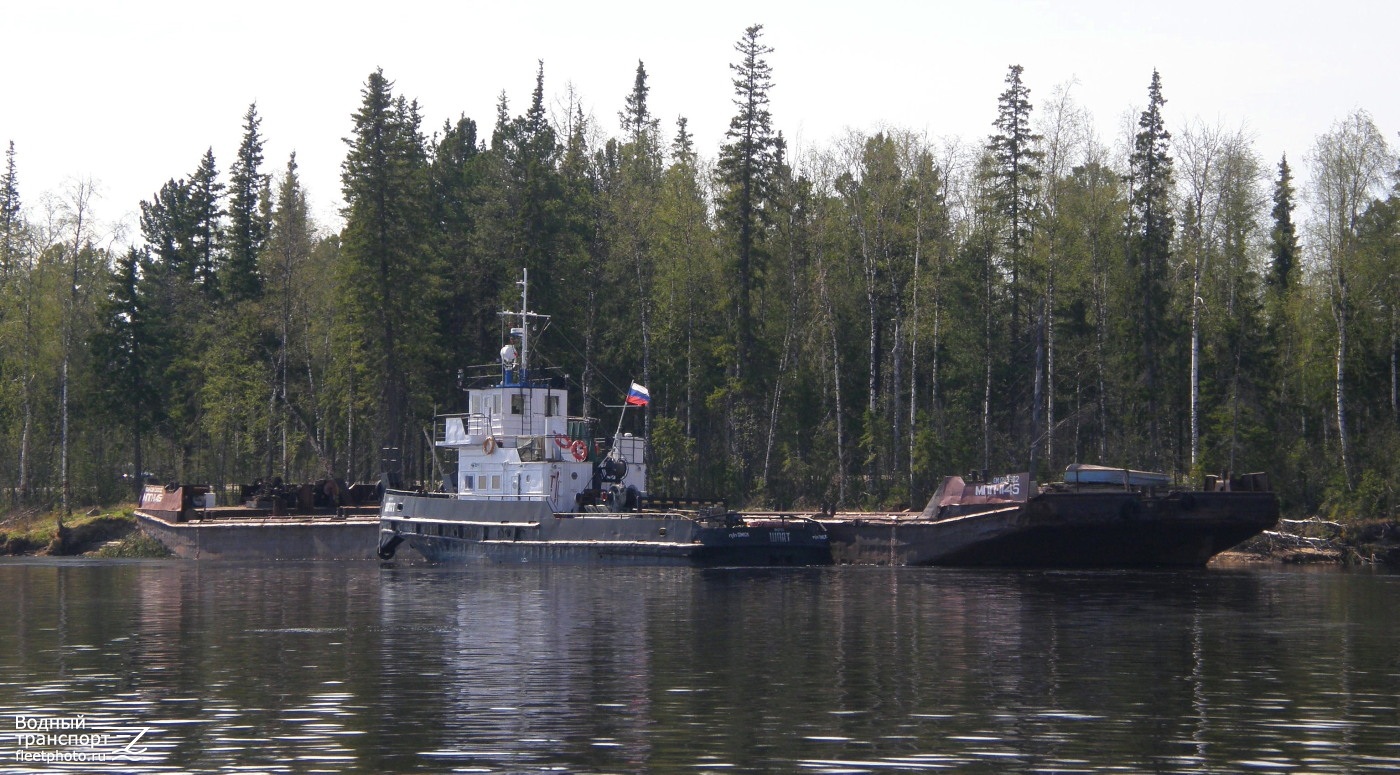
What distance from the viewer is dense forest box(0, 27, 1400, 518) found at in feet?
191

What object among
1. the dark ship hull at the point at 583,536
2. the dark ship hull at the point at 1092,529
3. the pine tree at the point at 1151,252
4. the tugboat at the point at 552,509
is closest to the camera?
the dark ship hull at the point at 1092,529

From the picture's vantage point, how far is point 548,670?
21750 millimetres

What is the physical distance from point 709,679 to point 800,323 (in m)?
47.0

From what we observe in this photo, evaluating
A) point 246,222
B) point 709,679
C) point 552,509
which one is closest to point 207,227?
point 246,222

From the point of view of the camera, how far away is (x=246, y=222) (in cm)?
7588

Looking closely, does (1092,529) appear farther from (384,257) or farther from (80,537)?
(80,537)

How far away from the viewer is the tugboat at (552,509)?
4272 centimetres

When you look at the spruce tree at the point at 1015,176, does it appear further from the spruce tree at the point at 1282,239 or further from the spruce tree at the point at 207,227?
the spruce tree at the point at 207,227

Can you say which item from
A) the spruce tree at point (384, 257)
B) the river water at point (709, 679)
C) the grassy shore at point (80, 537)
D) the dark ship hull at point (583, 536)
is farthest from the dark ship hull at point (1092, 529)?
the grassy shore at point (80, 537)

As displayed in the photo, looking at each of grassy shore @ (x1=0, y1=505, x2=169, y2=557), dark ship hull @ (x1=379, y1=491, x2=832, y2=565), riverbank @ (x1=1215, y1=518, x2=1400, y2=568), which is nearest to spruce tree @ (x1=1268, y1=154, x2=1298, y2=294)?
riverbank @ (x1=1215, y1=518, x2=1400, y2=568)

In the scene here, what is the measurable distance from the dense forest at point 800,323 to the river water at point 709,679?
24633 mm

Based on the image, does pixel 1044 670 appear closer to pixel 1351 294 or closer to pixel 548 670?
pixel 548 670

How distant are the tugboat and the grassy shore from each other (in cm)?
1657

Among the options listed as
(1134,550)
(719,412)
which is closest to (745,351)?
(719,412)
